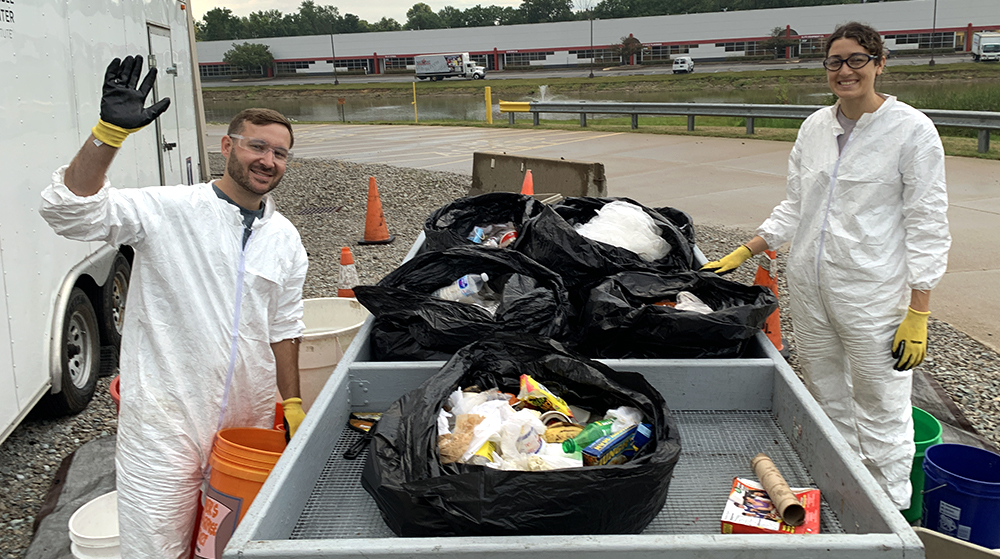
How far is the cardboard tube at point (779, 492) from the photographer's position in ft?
6.24

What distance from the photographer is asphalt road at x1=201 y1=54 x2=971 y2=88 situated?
180 ft

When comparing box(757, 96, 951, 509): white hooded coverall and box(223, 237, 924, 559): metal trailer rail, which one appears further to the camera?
box(757, 96, 951, 509): white hooded coverall

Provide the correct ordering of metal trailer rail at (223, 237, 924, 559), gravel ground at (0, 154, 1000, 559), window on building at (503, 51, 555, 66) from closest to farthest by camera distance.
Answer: metal trailer rail at (223, 237, 924, 559) < gravel ground at (0, 154, 1000, 559) < window on building at (503, 51, 555, 66)

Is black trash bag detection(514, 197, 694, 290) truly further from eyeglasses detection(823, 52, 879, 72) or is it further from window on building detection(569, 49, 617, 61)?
window on building detection(569, 49, 617, 61)

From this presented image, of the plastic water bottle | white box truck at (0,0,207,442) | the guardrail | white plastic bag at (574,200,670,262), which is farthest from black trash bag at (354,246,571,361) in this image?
the guardrail

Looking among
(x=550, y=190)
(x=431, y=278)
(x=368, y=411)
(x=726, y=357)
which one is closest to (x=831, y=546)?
(x=726, y=357)

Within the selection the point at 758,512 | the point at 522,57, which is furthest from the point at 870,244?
the point at 522,57

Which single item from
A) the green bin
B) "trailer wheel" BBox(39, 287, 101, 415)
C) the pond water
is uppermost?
the pond water

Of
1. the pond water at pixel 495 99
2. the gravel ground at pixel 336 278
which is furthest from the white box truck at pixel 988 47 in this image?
the gravel ground at pixel 336 278

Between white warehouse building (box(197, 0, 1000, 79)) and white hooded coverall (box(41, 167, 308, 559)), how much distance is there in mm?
67153

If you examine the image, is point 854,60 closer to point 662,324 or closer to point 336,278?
point 662,324

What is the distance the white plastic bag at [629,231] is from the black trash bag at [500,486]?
1.31m

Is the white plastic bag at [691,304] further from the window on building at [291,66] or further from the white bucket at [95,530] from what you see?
the window on building at [291,66]

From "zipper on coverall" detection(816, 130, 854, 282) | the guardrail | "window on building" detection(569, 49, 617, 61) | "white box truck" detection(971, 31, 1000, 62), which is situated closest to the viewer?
"zipper on coverall" detection(816, 130, 854, 282)
